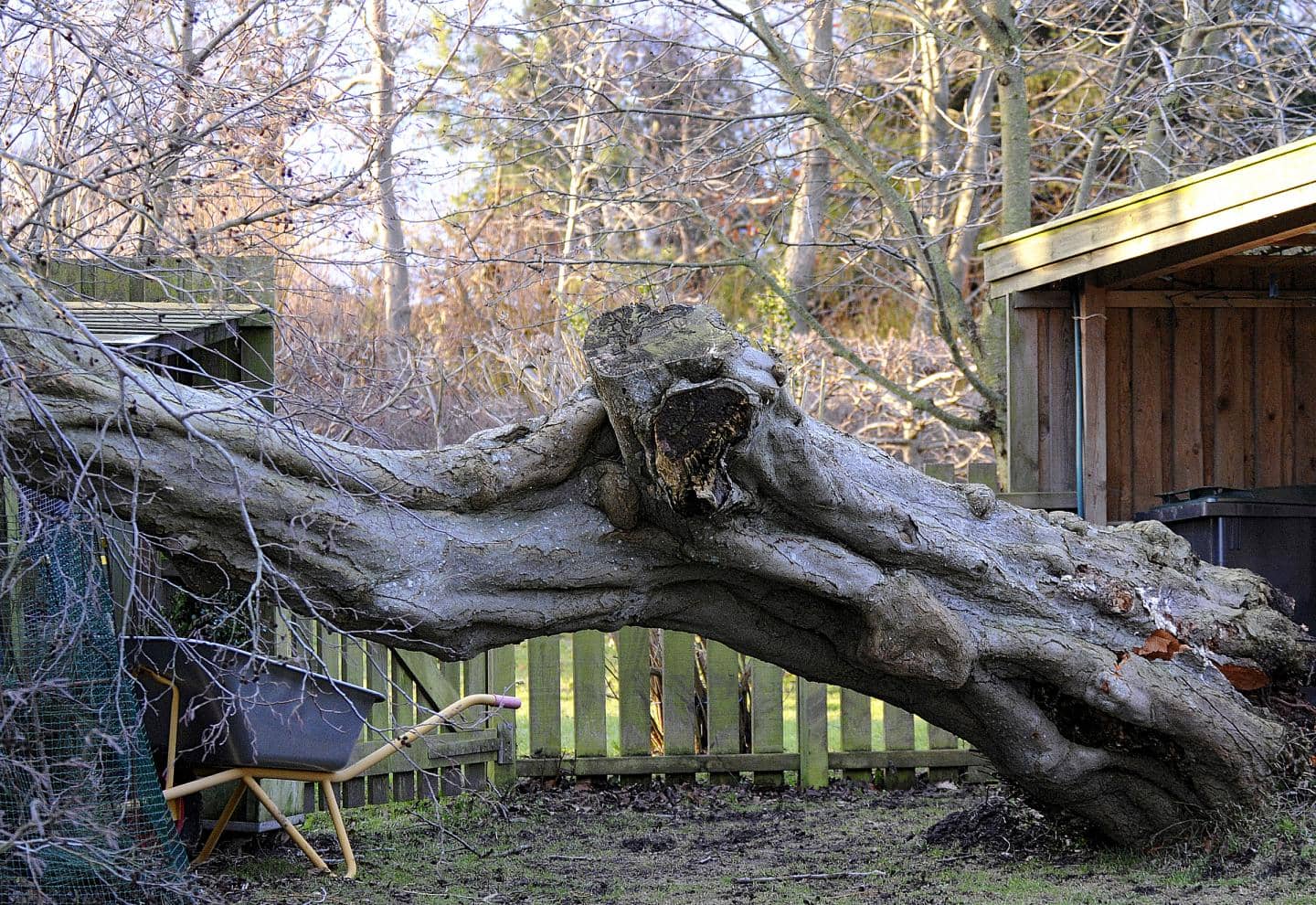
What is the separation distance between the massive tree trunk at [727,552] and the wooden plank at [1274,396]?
84.2 inches

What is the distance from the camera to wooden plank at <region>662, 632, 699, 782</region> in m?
7.38

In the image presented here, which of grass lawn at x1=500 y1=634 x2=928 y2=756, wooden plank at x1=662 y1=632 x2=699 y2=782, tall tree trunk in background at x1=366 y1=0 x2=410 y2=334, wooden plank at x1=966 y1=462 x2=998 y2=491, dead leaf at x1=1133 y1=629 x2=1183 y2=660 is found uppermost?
tall tree trunk in background at x1=366 y1=0 x2=410 y2=334

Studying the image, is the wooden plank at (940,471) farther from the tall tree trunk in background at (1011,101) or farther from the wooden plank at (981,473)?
the tall tree trunk in background at (1011,101)

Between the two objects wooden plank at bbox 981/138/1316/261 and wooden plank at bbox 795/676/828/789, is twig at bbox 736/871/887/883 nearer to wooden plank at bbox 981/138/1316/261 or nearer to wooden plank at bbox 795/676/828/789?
wooden plank at bbox 795/676/828/789

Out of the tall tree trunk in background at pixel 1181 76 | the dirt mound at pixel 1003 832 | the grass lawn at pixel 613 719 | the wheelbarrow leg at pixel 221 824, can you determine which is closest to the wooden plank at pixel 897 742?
the grass lawn at pixel 613 719

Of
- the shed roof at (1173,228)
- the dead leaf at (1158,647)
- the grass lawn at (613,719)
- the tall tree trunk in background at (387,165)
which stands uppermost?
the tall tree trunk in background at (387,165)

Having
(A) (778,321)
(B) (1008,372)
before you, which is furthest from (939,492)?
(A) (778,321)

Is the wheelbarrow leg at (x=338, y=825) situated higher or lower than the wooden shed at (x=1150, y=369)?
lower

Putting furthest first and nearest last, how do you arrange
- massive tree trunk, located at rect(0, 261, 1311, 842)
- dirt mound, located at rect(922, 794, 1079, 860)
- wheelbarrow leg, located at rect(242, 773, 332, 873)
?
dirt mound, located at rect(922, 794, 1079, 860) < wheelbarrow leg, located at rect(242, 773, 332, 873) < massive tree trunk, located at rect(0, 261, 1311, 842)

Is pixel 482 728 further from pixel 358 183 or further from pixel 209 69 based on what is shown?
pixel 209 69

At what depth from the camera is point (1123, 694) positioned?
4664mm

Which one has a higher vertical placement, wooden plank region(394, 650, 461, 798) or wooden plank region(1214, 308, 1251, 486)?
wooden plank region(1214, 308, 1251, 486)

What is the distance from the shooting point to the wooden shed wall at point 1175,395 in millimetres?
7016

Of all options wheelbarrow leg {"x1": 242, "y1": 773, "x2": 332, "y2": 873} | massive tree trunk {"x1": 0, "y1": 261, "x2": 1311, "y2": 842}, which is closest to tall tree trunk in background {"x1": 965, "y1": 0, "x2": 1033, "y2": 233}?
massive tree trunk {"x1": 0, "y1": 261, "x2": 1311, "y2": 842}
